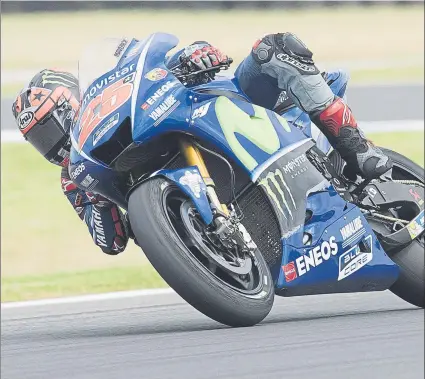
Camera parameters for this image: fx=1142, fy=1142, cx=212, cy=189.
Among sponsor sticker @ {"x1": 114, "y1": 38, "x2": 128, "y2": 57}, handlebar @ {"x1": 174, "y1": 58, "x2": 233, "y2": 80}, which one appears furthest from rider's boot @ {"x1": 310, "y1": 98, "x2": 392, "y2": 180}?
sponsor sticker @ {"x1": 114, "y1": 38, "x2": 128, "y2": 57}

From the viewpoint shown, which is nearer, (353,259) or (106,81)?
(106,81)

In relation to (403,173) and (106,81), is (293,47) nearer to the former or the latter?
(106,81)

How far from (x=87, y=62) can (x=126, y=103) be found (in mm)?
465

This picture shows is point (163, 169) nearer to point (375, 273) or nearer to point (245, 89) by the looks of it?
point (245, 89)

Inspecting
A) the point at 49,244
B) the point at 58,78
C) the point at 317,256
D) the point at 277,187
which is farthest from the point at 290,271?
the point at 49,244

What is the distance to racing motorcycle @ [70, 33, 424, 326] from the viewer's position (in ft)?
13.2

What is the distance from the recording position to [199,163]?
14.0 feet

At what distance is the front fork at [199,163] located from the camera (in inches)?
165

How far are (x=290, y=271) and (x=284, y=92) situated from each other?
0.85 metres

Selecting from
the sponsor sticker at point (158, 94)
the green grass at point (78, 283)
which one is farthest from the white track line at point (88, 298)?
the sponsor sticker at point (158, 94)

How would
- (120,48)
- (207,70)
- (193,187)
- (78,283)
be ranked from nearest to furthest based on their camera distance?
(193,187) → (207,70) → (120,48) → (78,283)

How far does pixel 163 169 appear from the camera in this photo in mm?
4230

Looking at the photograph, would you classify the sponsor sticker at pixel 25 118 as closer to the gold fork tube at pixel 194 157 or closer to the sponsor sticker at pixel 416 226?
the gold fork tube at pixel 194 157

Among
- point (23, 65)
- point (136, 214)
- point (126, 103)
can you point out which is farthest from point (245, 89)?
Answer: point (23, 65)
